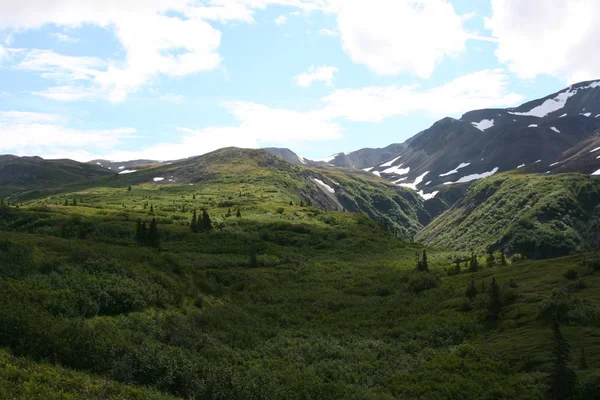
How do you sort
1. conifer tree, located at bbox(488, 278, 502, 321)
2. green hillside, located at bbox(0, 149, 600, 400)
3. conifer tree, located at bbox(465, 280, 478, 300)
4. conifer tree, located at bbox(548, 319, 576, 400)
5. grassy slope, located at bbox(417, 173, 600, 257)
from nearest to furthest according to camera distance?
green hillside, located at bbox(0, 149, 600, 400) → conifer tree, located at bbox(548, 319, 576, 400) → conifer tree, located at bbox(488, 278, 502, 321) → conifer tree, located at bbox(465, 280, 478, 300) → grassy slope, located at bbox(417, 173, 600, 257)

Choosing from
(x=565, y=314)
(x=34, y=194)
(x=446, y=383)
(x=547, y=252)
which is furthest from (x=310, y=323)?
(x=34, y=194)

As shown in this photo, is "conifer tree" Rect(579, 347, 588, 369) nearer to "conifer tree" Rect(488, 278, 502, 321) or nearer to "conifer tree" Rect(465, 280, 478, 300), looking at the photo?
"conifer tree" Rect(488, 278, 502, 321)

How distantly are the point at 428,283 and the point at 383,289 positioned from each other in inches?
219

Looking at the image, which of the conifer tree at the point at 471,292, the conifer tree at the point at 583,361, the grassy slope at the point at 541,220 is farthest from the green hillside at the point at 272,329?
the grassy slope at the point at 541,220

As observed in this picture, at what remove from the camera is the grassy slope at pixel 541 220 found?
14388 centimetres

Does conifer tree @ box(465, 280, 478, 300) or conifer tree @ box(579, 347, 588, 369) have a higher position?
conifer tree @ box(579, 347, 588, 369)

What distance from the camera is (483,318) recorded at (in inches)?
1417

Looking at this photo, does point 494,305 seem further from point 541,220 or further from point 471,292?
point 541,220

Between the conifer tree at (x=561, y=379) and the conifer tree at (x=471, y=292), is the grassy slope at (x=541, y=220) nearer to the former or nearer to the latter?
the conifer tree at (x=471, y=292)

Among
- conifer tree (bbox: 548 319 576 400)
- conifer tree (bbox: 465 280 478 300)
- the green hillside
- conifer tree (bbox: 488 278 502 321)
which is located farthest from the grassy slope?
conifer tree (bbox: 548 319 576 400)

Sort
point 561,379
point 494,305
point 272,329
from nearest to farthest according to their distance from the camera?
point 561,379 → point 494,305 → point 272,329

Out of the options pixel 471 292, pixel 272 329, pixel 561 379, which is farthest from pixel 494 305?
pixel 272 329

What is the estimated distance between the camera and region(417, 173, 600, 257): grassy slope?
14388 centimetres

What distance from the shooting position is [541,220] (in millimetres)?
157125
